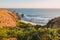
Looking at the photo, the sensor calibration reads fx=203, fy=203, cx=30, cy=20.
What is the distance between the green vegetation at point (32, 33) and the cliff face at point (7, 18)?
99 mm

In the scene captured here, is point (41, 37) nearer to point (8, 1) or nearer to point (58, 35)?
point (58, 35)

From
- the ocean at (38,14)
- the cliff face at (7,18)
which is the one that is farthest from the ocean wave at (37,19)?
the cliff face at (7,18)

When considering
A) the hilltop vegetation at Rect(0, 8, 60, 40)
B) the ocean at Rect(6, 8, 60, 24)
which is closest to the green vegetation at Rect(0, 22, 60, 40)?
the hilltop vegetation at Rect(0, 8, 60, 40)

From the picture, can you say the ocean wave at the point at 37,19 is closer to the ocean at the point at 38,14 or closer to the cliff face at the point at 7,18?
the ocean at the point at 38,14

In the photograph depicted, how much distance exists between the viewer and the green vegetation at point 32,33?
2561 millimetres

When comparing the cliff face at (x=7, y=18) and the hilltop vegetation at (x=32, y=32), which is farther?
the cliff face at (x=7, y=18)

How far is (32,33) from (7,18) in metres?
0.42

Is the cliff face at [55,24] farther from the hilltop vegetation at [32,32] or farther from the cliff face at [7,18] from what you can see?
the cliff face at [7,18]

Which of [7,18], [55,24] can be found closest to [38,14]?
[55,24]

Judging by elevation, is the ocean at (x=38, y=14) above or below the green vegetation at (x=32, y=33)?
above

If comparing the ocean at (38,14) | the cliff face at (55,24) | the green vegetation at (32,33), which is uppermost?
the ocean at (38,14)

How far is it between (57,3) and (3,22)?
2.54 ft

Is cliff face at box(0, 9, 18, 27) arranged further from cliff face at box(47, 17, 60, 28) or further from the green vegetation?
cliff face at box(47, 17, 60, 28)

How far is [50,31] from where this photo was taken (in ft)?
8.49
